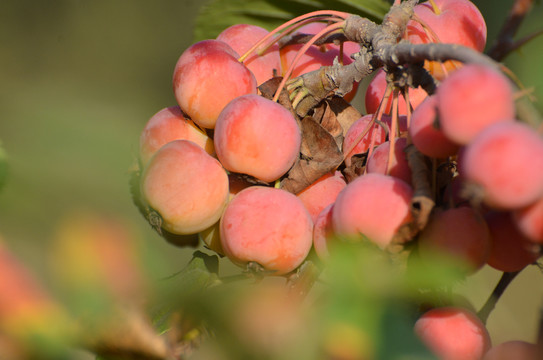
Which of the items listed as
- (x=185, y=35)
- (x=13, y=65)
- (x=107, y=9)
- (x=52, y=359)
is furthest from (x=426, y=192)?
(x=107, y=9)

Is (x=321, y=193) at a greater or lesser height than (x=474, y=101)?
lesser

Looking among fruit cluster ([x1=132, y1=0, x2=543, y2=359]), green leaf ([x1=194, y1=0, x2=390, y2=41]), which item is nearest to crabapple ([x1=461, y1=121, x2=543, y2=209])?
fruit cluster ([x1=132, y1=0, x2=543, y2=359])

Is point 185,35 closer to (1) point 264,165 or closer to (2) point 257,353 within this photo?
(1) point 264,165

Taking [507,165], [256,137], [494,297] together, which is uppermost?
[507,165]

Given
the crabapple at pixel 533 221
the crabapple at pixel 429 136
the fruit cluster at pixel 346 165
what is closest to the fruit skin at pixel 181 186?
the fruit cluster at pixel 346 165

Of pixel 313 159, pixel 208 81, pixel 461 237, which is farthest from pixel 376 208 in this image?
pixel 208 81

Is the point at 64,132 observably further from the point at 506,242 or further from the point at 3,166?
the point at 506,242
